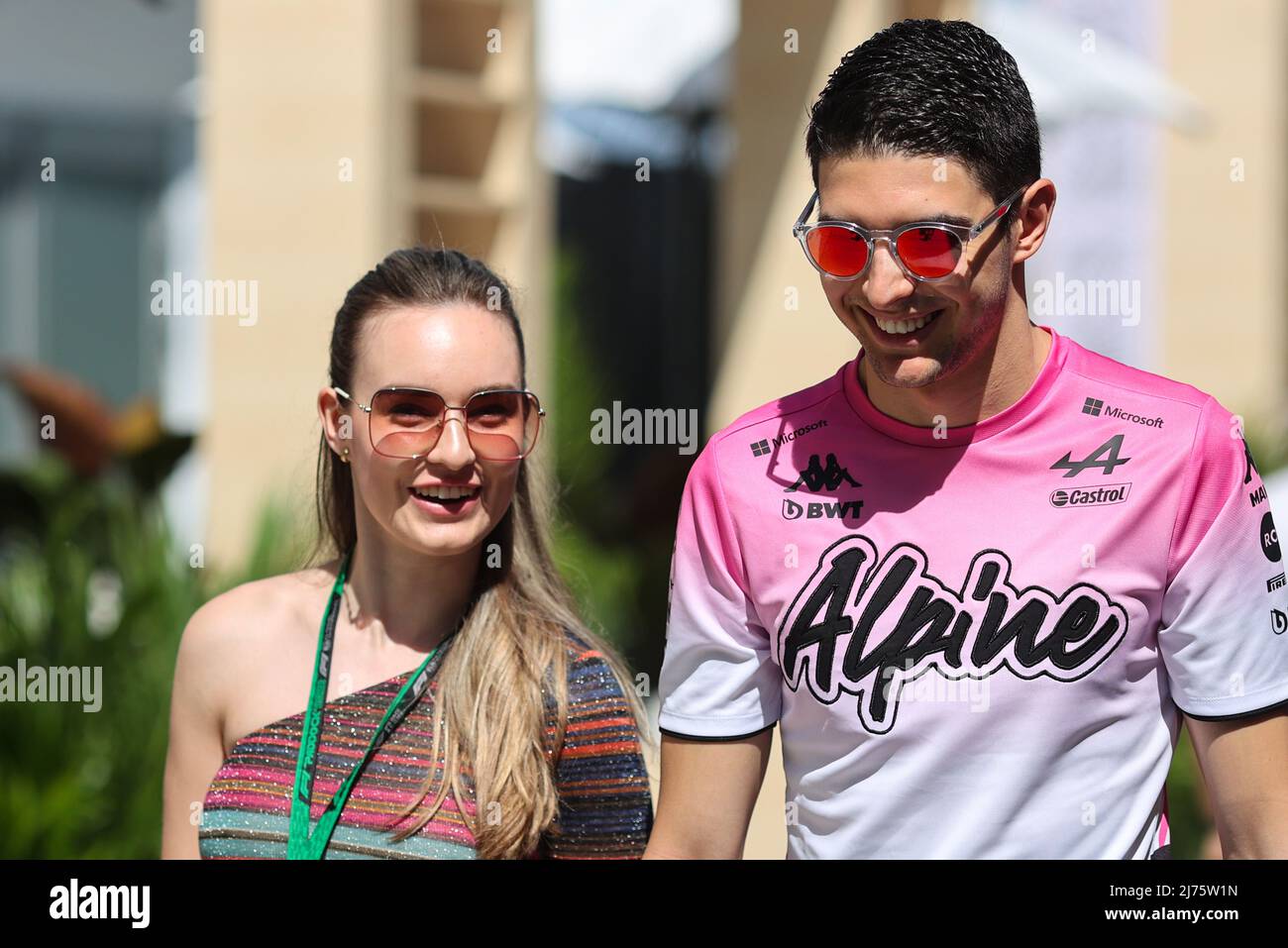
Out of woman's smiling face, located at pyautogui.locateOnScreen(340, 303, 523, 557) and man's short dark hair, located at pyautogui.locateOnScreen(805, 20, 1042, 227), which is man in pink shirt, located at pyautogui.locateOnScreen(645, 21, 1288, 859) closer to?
man's short dark hair, located at pyautogui.locateOnScreen(805, 20, 1042, 227)

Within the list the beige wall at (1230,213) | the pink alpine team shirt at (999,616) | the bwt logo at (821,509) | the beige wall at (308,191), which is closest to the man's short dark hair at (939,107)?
the pink alpine team shirt at (999,616)

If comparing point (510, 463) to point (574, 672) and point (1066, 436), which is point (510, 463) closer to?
point (574, 672)

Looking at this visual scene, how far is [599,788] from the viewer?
2.03m

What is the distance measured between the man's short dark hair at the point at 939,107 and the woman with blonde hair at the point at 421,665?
583 mm

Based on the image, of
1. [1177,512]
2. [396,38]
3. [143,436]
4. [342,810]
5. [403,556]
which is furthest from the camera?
[143,436]

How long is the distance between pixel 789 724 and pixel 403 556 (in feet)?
2.00

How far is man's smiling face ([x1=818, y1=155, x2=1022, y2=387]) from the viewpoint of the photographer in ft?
5.58

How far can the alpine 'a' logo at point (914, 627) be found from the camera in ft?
5.58

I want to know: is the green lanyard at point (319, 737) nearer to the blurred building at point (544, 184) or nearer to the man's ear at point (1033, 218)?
the man's ear at point (1033, 218)

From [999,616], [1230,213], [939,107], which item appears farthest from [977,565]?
[1230,213]

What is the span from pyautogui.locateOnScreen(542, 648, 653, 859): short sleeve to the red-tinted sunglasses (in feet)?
2.18
